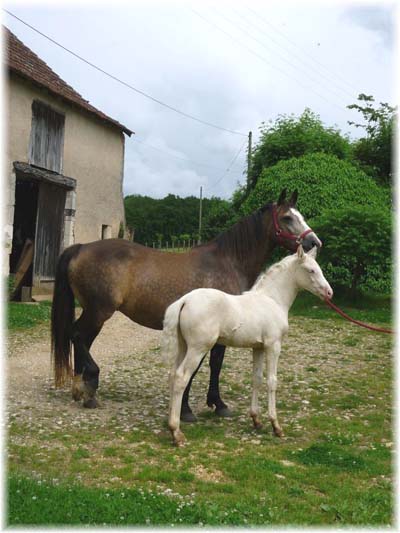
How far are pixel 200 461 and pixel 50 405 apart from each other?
7.77ft

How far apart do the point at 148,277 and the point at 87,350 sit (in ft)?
3.72

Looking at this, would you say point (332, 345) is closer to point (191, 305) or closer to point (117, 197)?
point (191, 305)

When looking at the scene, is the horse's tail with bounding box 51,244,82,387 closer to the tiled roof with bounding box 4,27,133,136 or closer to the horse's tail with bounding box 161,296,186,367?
the horse's tail with bounding box 161,296,186,367

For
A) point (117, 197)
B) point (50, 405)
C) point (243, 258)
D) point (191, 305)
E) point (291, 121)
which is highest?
point (291, 121)

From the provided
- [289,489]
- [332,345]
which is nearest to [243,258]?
[289,489]

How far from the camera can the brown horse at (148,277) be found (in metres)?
5.68

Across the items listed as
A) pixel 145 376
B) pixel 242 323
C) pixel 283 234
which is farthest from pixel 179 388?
pixel 145 376

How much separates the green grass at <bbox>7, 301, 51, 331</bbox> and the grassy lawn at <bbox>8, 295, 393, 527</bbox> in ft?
15.4

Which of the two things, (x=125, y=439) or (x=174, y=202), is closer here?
(x=125, y=439)

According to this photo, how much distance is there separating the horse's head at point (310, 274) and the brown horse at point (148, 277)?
449mm

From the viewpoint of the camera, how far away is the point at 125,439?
4.83 metres

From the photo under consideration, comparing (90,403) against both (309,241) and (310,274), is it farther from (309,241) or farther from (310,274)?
(309,241)

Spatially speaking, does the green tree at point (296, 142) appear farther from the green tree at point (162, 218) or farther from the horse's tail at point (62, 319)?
the green tree at point (162, 218)

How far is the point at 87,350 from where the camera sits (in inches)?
229
